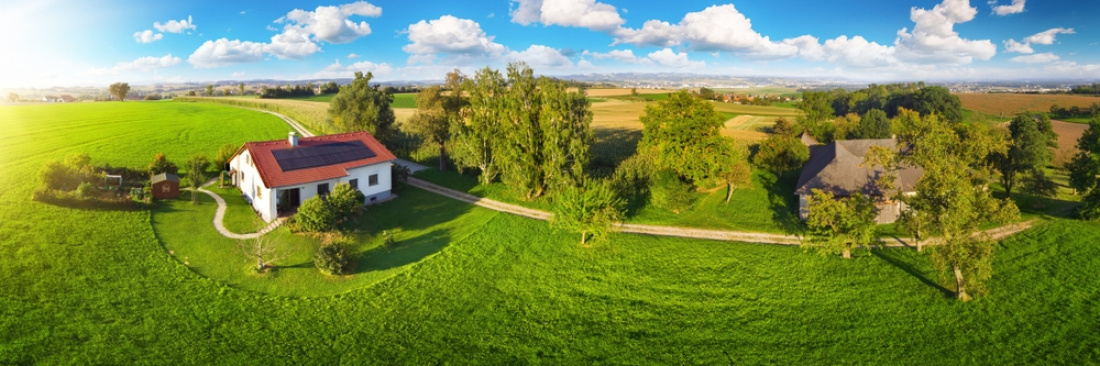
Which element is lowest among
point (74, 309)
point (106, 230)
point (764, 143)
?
point (74, 309)

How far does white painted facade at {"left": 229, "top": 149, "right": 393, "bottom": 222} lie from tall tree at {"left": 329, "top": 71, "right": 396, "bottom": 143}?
15.6m

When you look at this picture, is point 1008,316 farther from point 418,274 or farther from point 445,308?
point 418,274

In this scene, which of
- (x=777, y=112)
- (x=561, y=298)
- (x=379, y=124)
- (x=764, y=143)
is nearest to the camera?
(x=561, y=298)

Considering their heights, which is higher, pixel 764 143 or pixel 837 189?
pixel 764 143

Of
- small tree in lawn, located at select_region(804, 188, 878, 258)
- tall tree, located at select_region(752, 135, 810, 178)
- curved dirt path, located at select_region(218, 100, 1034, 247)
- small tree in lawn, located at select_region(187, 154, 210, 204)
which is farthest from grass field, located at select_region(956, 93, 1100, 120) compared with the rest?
small tree in lawn, located at select_region(187, 154, 210, 204)

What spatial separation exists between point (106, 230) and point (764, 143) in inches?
1896

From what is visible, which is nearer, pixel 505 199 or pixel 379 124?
pixel 505 199

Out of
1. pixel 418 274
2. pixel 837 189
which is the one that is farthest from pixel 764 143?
pixel 418 274

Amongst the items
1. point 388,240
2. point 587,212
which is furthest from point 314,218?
point 587,212

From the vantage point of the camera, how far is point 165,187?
30.6 m

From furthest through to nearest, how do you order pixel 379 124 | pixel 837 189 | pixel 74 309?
pixel 379 124
pixel 837 189
pixel 74 309

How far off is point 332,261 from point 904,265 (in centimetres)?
2888

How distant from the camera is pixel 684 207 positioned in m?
34.8

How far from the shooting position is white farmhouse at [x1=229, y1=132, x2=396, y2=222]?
29.7 m
